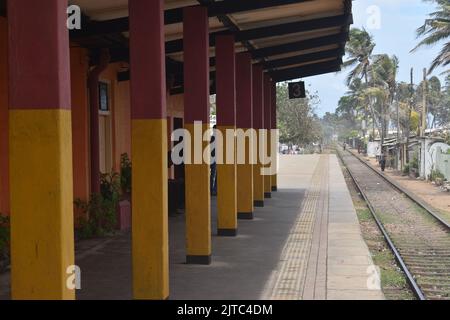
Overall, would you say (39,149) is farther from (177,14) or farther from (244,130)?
(244,130)

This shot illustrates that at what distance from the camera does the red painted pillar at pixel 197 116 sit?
8.52m

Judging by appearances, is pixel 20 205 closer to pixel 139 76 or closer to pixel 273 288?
pixel 139 76

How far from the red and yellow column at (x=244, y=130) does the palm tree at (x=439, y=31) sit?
2413cm

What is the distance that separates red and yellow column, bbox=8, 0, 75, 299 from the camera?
423cm

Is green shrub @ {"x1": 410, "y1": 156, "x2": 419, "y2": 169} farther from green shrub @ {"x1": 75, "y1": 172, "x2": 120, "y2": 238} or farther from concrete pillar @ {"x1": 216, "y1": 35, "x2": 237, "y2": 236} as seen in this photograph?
green shrub @ {"x1": 75, "y1": 172, "x2": 120, "y2": 238}

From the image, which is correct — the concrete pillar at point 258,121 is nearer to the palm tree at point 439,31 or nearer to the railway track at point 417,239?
the railway track at point 417,239

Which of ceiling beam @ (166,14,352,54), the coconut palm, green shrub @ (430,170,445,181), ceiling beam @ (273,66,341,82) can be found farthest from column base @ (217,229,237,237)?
the coconut palm

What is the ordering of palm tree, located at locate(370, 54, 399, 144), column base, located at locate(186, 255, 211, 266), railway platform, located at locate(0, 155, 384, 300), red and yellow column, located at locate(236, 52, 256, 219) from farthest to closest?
palm tree, located at locate(370, 54, 399, 144) → red and yellow column, located at locate(236, 52, 256, 219) → column base, located at locate(186, 255, 211, 266) → railway platform, located at locate(0, 155, 384, 300)

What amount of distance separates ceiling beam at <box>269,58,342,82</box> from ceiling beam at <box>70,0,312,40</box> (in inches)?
358

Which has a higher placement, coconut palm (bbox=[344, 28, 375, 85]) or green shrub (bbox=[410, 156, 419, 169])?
coconut palm (bbox=[344, 28, 375, 85])

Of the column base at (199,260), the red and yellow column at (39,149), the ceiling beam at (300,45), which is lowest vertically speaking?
the column base at (199,260)

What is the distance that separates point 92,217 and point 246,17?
14.0 ft

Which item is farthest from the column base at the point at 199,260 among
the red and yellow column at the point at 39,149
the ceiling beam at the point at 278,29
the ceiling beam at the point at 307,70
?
the ceiling beam at the point at 307,70

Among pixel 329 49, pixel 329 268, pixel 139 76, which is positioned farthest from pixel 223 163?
pixel 329 49
